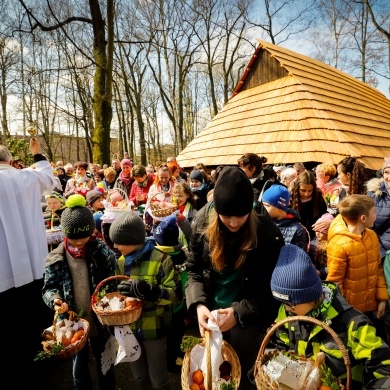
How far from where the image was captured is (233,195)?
1762mm

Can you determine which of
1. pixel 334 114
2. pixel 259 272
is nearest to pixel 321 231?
pixel 259 272

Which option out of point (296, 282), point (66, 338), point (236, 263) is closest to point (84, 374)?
point (66, 338)

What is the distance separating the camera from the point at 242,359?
2.09 metres

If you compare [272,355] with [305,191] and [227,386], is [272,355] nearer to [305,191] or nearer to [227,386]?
[227,386]

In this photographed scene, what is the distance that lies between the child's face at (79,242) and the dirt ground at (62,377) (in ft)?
4.81

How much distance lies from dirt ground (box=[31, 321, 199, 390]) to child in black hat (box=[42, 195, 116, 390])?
0.45 m

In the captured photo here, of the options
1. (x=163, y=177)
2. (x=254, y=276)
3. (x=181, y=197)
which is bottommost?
(x=254, y=276)

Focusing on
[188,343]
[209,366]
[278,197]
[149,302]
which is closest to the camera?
[209,366]

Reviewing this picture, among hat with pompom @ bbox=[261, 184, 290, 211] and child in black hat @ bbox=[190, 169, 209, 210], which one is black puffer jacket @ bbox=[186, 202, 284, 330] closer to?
hat with pompom @ bbox=[261, 184, 290, 211]

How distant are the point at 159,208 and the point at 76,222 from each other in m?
1.39

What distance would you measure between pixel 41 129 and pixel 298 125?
2363 cm

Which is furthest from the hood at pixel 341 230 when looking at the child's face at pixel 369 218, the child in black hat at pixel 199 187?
the child in black hat at pixel 199 187

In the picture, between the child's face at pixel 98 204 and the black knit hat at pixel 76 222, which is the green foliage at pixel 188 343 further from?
the child's face at pixel 98 204

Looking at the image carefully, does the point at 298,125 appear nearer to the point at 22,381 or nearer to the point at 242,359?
the point at 242,359
